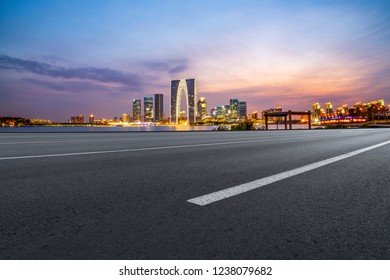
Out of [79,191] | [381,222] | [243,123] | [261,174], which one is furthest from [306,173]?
[243,123]

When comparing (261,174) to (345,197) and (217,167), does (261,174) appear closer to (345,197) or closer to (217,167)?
(217,167)

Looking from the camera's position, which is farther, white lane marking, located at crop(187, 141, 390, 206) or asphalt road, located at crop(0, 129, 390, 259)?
white lane marking, located at crop(187, 141, 390, 206)

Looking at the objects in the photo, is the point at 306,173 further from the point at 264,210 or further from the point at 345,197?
the point at 264,210

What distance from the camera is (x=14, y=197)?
2.79 m

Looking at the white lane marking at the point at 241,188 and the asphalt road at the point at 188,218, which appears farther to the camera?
the white lane marking at the point at 241,188

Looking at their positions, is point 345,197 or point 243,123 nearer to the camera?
point 345,197

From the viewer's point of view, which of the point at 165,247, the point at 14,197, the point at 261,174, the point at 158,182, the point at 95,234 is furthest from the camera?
the point at 261,174

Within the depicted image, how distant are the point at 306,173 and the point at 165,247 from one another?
3291mm

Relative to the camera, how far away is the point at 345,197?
9.21 feet

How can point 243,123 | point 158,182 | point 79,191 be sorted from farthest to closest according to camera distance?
point 243,123 < point 158,182 < point 79,191

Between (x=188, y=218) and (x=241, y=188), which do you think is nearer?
(x=188, y=218)
